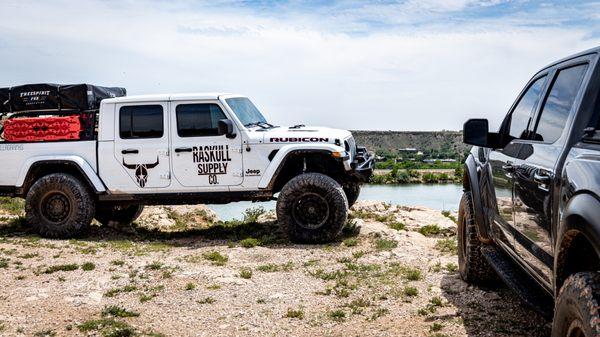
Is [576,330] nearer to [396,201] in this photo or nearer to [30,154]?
[30,154]

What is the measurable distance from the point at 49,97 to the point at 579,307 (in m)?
8.88

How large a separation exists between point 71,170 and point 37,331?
16.4ft

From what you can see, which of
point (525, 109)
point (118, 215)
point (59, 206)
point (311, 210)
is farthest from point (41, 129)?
A: point (525, 109)

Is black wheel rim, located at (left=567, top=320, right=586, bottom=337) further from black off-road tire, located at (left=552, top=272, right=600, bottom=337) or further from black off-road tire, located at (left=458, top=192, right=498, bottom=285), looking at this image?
black off-road tire, located at (left=458, top=192, right=498, bottom=285)

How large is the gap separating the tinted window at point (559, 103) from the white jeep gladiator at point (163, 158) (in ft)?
15.7

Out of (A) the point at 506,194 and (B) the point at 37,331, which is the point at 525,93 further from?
(B) the point at 37,331

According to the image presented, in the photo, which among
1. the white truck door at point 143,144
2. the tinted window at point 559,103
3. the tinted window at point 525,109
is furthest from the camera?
the white truck door at point 143,144

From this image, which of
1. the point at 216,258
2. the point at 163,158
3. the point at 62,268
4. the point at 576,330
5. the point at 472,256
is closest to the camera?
the point at 576,330

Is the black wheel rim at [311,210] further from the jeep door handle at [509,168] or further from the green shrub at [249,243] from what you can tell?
the jeep door handle at [509,168]

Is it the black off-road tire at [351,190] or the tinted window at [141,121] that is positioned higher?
the tinted window at [141,121]

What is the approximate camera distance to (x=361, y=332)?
525cm

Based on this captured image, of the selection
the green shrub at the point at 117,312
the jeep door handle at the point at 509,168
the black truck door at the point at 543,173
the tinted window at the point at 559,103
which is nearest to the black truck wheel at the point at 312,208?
the green shrub at the point at 117,312

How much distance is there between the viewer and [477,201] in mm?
5844

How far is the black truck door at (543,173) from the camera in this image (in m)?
3.62
